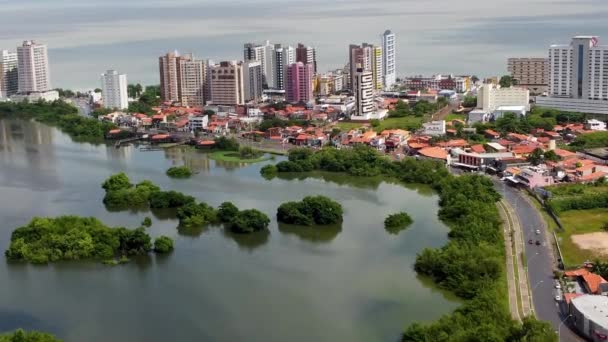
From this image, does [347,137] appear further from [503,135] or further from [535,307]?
[535,307]

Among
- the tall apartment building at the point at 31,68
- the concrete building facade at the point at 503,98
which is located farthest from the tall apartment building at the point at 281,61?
the tall apartment building at the point at 31,68

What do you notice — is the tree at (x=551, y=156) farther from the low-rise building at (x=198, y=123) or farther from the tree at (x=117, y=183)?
the low-rise building at (x=198, y=123)

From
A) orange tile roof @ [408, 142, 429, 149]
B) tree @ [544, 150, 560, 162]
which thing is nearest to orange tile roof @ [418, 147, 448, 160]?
orange tile roof @ [408, 142, 429, 149]

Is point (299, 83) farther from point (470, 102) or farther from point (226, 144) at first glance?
point (226, 144)

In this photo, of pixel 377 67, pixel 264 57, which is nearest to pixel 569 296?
pixel 377 67

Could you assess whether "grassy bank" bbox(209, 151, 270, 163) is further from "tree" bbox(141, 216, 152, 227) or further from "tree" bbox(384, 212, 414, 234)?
"tree" bbox(384, 212, 414, 234)
